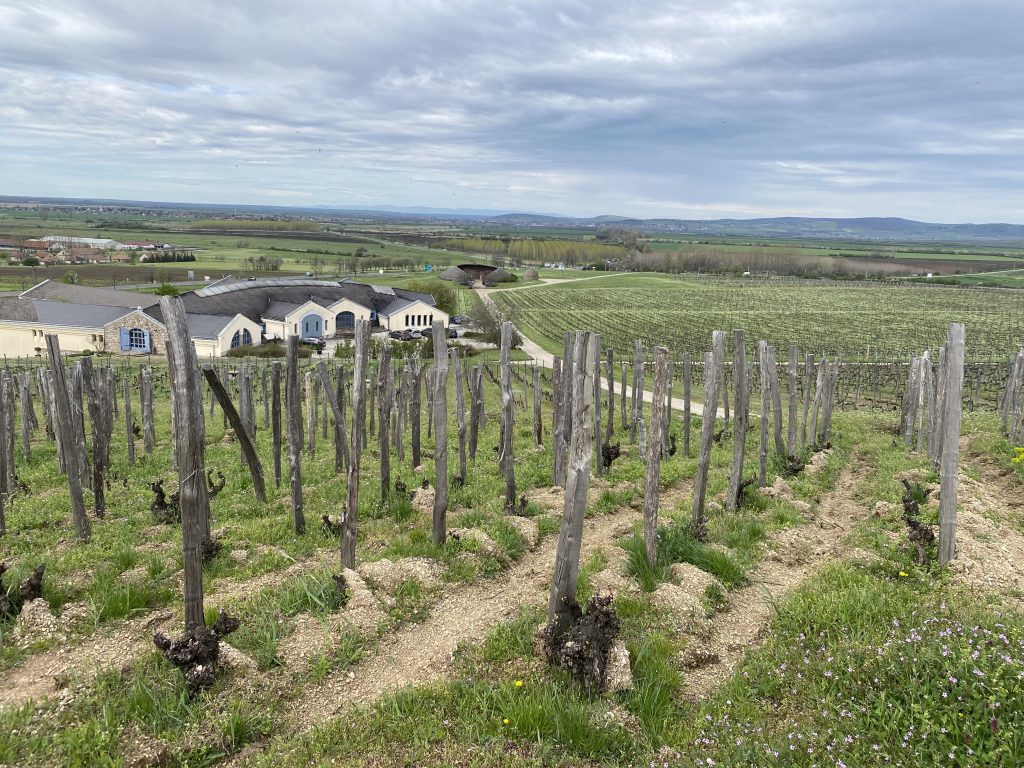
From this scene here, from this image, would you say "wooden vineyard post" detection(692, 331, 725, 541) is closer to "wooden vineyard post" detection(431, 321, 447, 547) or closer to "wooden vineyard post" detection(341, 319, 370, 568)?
"wooden vineyard post" detection(431, 321, 447, 547)

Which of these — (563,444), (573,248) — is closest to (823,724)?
(563,444)

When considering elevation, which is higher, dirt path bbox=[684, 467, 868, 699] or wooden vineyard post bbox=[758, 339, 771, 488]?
wooden vineyard post bbox=[758, 339, 771, 488]

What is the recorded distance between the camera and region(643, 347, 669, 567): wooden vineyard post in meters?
7.26

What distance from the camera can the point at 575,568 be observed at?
570 centimetres

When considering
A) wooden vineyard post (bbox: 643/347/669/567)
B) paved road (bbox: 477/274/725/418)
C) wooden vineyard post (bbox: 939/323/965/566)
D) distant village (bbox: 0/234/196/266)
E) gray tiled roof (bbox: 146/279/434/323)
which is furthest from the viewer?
distant village (bbox: 0/234/196/266)

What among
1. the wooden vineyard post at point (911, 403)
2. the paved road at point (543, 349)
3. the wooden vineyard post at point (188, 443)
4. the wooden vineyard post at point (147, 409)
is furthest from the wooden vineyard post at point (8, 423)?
the wooden vineyard post at point (911, 403)

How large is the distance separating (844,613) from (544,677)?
2.81 metres

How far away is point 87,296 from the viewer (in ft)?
174

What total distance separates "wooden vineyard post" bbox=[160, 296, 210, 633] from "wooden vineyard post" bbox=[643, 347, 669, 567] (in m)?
4.66

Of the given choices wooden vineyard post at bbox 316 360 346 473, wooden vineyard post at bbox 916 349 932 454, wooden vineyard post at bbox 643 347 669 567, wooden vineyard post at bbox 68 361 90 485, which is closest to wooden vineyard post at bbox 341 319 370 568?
wooden vineyard post at bbox 316 360 346 473

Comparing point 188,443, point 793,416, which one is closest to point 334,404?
point 188,443

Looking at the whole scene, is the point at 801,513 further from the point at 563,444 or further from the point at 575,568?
the point at 575,568

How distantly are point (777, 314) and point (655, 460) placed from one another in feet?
227

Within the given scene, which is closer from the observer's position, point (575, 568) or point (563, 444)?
point (575, 568)
